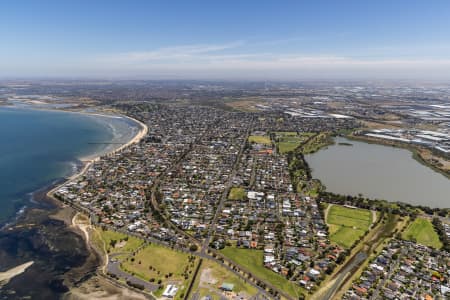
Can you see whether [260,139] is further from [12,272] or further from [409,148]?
[12,272]

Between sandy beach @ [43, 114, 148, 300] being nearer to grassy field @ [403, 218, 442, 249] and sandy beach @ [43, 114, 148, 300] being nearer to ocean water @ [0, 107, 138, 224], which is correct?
ocean water @ [0, 107, 138, 224]

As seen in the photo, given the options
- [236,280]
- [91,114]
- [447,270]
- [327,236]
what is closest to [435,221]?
[447,270]

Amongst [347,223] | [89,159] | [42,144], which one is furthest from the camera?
[42,144]

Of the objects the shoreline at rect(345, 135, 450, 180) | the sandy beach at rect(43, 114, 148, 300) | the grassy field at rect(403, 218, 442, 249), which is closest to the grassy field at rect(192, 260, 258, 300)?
the sandy beach at rect(43, 114, 148, 300)

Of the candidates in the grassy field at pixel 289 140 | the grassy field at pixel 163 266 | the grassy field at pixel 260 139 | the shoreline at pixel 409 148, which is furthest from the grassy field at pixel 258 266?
the grassy field at pixel 260 139

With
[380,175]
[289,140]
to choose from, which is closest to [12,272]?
[380,175]

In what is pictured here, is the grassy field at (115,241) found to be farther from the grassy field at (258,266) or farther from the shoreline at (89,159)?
the shoreline at (89,159)
